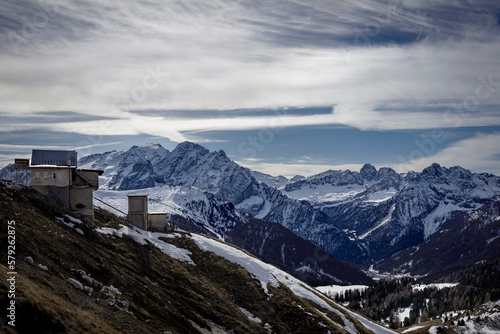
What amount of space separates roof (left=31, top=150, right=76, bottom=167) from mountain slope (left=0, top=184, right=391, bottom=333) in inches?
227

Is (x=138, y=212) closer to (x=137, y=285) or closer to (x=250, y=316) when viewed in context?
(x=250, y=316)

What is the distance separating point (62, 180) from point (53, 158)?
347 cm

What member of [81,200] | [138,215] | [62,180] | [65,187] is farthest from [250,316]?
[62,180]

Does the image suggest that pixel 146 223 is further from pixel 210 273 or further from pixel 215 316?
pixel 215 316

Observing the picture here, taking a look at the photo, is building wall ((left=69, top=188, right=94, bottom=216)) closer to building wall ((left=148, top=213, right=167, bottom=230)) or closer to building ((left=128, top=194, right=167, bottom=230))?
building ((left=128, top=194, right=167, bottom=230))

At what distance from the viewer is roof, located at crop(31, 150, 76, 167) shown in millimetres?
56719

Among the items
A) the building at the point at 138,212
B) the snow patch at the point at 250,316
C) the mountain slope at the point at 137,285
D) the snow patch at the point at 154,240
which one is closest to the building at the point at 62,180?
the mountain slope at the point at 137,285

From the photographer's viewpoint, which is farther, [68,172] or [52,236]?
[68,172]

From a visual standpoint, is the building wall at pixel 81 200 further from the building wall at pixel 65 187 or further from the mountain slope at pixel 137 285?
the mountain slope at pixel 137 285

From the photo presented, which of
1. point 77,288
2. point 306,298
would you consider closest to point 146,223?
point 306,298

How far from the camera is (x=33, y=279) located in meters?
30.0

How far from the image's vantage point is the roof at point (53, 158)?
5672 centimetres

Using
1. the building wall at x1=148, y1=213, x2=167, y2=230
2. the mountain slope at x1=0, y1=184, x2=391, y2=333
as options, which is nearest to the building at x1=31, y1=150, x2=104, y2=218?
the mountain slope at x1=0, y1=184, x2=391, y2=333

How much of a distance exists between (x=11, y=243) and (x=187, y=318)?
19.0m
